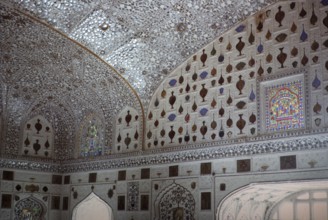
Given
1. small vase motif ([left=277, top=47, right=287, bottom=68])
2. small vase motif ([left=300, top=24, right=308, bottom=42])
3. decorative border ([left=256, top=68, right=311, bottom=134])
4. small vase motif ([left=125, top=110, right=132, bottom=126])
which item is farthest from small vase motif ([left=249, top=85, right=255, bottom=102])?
small vase motif ([left=125, top=110, right=132, bottom=126])

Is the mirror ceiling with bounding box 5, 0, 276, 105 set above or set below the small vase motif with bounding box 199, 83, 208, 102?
above

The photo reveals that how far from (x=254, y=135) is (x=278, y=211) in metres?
2.12

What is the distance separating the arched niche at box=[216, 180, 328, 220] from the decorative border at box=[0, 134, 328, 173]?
842 millimetres

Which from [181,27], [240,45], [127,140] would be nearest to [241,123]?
[240,45]

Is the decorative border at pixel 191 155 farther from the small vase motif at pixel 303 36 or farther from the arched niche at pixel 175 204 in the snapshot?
the small vase motif at pixel 303 36

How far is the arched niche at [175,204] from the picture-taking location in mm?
10836

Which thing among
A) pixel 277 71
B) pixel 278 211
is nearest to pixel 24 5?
pixel 277 71

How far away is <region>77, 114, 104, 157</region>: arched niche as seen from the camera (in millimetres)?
13852

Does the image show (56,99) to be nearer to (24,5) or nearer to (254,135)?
Answer: (24,5)

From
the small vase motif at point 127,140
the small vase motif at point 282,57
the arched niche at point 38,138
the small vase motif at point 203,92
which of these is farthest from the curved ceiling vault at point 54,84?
the small vase motif at point 282,57

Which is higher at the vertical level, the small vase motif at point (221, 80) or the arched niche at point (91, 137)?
the small vase motif at point (221, 80)

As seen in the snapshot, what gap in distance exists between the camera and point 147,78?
41.0 ft

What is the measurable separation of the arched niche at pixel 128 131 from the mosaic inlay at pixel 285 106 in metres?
4.00

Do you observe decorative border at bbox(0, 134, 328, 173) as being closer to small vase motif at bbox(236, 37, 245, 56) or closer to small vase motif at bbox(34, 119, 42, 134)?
small vase motif at bbox(34, 119, 42, 134)
